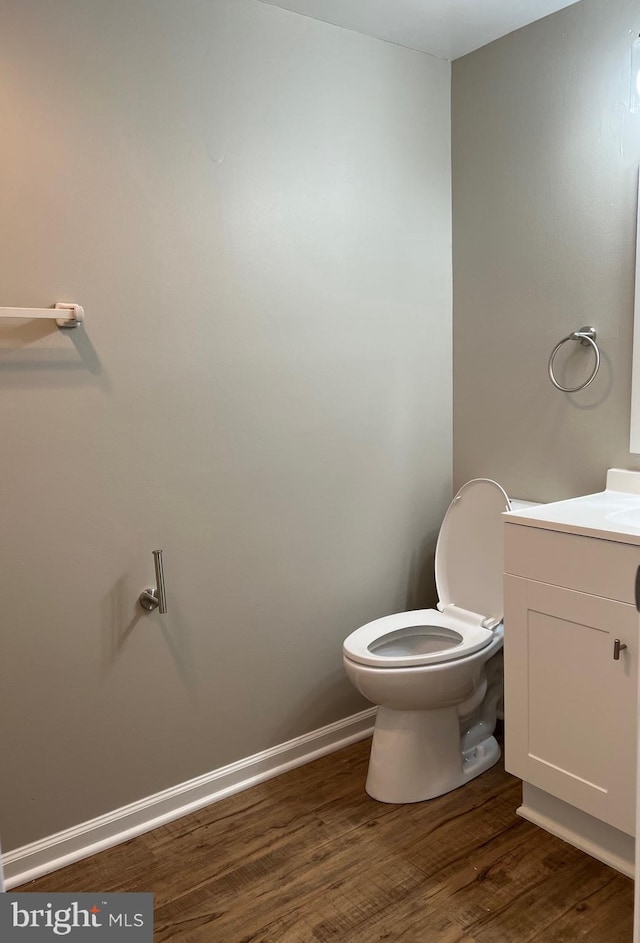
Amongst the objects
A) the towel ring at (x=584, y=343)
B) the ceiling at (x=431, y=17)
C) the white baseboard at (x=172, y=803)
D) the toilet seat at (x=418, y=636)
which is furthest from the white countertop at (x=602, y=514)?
the ceiling at (x=431, y=17)

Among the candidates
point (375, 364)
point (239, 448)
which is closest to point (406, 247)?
point (375, 364)

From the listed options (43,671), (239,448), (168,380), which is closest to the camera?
(43,671)

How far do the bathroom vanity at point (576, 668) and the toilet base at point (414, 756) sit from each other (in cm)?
23

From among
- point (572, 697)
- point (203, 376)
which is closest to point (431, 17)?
point (203, 376)

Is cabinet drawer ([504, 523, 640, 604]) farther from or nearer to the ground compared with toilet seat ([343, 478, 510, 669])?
farther from the ground

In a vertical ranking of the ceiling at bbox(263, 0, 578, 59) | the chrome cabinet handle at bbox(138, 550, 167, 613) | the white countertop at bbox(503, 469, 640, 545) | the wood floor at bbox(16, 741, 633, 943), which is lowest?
the wood floor at bbox(16, 741, 633, 943)

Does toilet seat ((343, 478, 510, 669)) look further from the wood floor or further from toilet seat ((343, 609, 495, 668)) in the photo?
the wood floor

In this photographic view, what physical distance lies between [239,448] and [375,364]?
61 cm

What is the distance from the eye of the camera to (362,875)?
1909 millimetres

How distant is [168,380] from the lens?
6.87 ft

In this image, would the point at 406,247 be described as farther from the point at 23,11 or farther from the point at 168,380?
the point at 23,11

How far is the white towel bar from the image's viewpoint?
1748 mm

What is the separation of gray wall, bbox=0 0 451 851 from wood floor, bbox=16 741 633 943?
20 cm

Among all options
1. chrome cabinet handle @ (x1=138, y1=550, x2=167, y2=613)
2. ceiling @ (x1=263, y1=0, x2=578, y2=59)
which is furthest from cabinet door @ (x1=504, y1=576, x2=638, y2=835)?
ceiling @ (x1=263, y1=0, x2=578, y2=59)
